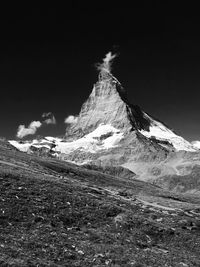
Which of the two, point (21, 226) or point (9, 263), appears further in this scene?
point (21, 226)

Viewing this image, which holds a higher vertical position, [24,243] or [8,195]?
[8,195]

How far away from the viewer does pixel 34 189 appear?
126 ft

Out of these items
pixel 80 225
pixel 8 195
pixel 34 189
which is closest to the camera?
pixel 80 225

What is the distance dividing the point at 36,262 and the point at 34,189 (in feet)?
58.3

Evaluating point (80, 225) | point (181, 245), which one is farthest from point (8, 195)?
point (181, 245)

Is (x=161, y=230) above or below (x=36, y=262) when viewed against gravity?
above

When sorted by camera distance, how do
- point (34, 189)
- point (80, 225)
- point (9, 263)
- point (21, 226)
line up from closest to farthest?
point (9, 263), point (21, 226), point (80, 225), point (34, 189)

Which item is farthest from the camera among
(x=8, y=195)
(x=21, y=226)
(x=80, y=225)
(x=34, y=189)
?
(x=34, y=189)

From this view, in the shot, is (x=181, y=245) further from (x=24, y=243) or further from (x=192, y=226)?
(x=24, y=243)

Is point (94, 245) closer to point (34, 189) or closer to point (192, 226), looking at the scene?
point (34, 189)

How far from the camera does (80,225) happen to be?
3142cm

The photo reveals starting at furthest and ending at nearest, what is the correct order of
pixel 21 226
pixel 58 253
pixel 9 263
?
pixel 21 226
pixel 58 253
pixel 9 263

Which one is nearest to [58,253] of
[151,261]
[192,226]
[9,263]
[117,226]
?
[9,263]

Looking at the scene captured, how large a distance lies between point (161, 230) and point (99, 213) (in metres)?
6.32
